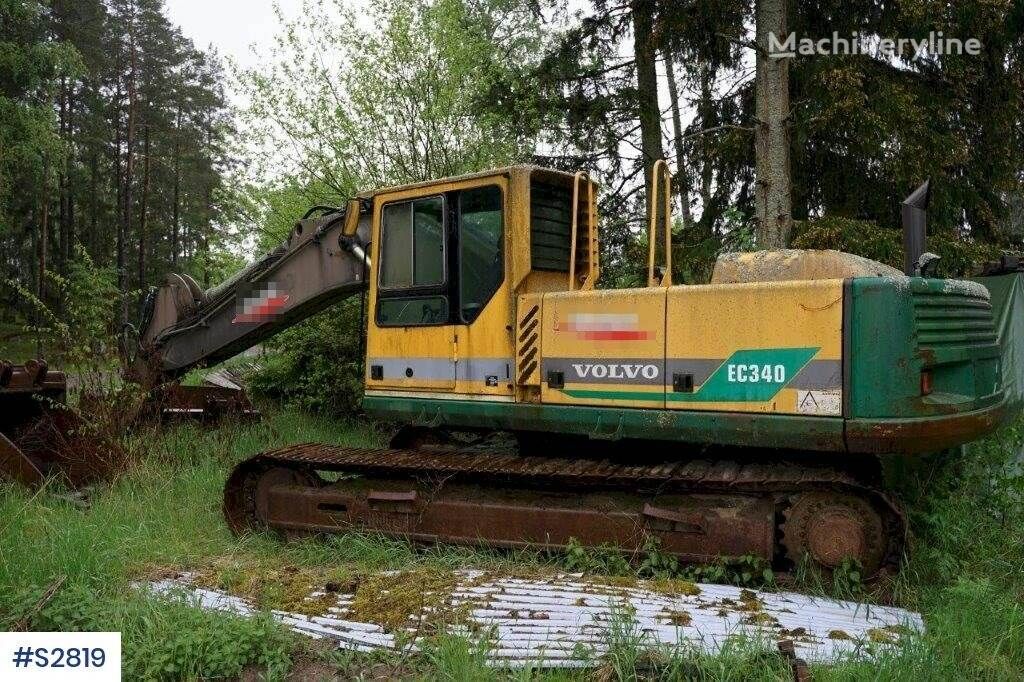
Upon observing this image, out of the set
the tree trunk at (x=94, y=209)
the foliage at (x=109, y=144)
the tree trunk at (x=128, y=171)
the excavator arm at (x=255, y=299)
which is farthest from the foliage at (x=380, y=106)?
the tree trunk at (x=94, y=209)

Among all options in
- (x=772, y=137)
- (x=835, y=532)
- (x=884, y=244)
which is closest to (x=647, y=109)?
(x=772, y=137)

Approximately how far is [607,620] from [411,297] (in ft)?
9.02

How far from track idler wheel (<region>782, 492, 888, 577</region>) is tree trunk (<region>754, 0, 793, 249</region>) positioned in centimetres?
504

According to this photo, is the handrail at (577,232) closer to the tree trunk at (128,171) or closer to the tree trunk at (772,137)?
→ the tree trunk at (772,137)

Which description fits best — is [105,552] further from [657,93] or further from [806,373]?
[657,93]

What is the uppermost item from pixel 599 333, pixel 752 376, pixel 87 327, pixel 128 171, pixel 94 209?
pixel 128 171

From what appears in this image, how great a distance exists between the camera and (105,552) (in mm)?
5102

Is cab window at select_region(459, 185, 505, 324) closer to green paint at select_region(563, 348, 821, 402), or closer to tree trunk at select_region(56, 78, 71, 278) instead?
green paint at select_region(563, 348, 821, 402)

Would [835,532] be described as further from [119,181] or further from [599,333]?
[119,181]

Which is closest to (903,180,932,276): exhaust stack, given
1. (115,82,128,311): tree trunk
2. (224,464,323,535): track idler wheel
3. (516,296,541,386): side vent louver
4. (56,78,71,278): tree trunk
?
(516,296,541,386): side vent louver

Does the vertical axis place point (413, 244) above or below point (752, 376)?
above

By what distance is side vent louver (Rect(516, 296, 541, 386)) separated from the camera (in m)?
5.47

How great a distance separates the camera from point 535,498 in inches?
213

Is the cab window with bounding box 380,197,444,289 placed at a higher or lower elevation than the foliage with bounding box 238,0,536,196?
lower
